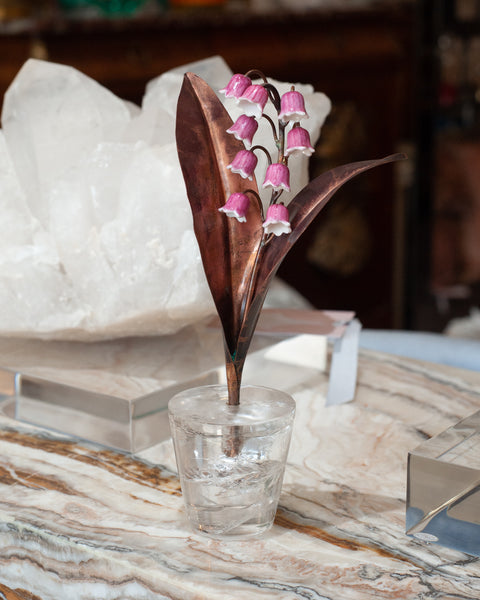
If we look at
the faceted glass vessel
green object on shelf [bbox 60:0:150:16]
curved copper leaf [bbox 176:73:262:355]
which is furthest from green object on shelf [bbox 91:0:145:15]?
the faceted glass vessel

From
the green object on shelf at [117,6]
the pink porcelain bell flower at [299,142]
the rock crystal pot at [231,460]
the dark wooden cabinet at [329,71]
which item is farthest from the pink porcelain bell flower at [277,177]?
the green object on shelf at [117,6]

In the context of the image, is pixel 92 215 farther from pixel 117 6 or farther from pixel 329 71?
pixel 117 6

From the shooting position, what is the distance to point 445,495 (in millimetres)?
540

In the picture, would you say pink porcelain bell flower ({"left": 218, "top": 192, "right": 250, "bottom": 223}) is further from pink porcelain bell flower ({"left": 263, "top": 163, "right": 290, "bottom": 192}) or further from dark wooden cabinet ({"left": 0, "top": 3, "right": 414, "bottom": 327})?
dark wooden cabinet ({"left": 0, "top": 3, "right": 414, "bottom": 327})

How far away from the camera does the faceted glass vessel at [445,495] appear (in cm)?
53

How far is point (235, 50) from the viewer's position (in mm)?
2740

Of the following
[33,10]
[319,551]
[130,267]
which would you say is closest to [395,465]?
[319,551]

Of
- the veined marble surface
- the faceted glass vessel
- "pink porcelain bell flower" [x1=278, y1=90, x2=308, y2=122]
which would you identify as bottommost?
the veined marble surface

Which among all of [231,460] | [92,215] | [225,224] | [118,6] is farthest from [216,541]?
[118,6]

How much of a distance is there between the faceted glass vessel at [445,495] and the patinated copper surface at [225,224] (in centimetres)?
14

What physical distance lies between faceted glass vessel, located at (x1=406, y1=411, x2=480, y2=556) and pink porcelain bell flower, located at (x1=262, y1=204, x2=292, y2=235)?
0.18 m

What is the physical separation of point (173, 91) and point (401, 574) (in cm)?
58

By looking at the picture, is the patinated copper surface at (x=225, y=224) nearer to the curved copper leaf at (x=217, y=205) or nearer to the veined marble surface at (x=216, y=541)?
the curved copper leaf at (x=217, y=205)

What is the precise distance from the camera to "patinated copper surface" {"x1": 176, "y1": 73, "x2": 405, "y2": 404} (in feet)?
1.81
